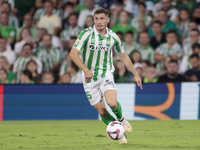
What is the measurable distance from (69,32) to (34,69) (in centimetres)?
170

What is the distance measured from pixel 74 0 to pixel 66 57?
7.04 ft

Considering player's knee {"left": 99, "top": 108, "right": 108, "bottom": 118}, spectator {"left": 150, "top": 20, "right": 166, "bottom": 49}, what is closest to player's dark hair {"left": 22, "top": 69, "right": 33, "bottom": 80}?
spectator {"left": 150, "top": 20, "right": 166, "bottom": 49}

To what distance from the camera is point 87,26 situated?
10.0m

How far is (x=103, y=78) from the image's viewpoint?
5465mm

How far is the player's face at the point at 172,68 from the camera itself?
8703 mm

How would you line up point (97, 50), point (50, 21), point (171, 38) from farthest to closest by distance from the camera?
point (50, 21), point (171, 38), point (97, 50)

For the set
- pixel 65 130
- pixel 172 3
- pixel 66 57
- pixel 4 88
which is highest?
pixel 172 3

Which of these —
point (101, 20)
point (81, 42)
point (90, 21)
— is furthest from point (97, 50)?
point (90, 21)

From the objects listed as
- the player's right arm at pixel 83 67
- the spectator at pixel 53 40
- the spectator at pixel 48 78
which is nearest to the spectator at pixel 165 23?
the spectator at pixel 53 40

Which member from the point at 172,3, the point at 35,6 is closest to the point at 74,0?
the point at 35,6

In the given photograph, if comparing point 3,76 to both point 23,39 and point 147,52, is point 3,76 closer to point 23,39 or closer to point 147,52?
point 23,39

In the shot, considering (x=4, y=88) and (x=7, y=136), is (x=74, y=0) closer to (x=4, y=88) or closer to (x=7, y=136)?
(x=4, y=88)

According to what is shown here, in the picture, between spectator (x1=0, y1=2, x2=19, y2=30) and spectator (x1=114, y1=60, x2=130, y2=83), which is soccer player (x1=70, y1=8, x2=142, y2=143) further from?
spectator (x1=0, y1=2, x2=19, y2=30)

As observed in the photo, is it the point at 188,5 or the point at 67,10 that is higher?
the point at 188,5
